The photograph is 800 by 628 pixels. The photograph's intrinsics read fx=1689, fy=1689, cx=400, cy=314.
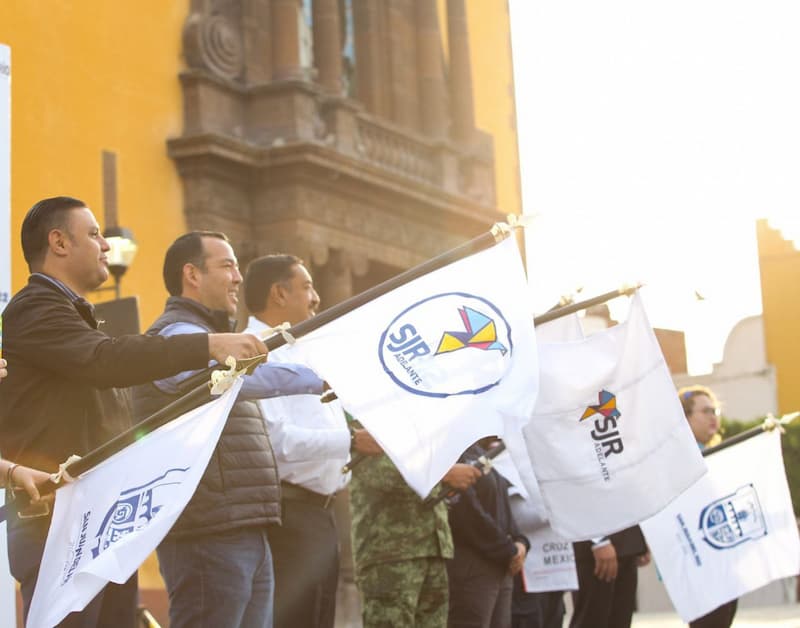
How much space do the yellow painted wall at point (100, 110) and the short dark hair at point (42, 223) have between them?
11.1 metres

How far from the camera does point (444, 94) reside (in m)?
24.2

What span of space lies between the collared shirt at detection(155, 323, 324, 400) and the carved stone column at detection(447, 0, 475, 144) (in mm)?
18212

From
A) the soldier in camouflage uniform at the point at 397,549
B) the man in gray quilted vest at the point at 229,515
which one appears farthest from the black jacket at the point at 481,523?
the man in gray quilted vest at the point at 229,515

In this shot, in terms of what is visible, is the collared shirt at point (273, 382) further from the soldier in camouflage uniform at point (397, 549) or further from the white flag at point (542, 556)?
the white flag at point (542, 556)

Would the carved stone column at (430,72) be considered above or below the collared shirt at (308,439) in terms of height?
above

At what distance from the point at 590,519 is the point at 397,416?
5.98ft

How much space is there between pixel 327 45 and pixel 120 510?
1692 centimetres

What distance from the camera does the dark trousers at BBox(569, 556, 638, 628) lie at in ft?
32.6

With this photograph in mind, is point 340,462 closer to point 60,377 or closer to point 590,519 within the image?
point 590,519

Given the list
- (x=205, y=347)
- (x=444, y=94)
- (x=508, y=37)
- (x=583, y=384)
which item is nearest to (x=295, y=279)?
(x=583, y=384)

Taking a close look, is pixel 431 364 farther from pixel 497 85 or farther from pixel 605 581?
pixel 497 85

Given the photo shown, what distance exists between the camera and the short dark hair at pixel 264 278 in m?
7.55

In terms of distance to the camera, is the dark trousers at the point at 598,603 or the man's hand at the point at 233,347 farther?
the dark trousers at the point at 598,603

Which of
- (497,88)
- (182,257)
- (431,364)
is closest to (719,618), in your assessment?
(431,364)
